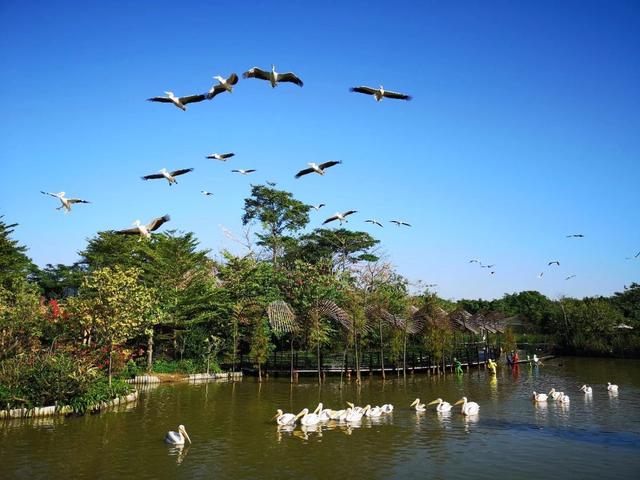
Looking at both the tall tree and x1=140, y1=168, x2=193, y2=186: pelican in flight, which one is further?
the tall tree

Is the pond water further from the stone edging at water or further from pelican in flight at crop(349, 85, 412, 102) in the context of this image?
pelican in flight at crop(349, 85, 412, 102)

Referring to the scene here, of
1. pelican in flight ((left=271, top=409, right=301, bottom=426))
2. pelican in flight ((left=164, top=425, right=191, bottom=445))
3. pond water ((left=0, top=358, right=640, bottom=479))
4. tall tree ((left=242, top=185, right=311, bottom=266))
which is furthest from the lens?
tall tree ((left=242, top=185, right=311, bottom=266))

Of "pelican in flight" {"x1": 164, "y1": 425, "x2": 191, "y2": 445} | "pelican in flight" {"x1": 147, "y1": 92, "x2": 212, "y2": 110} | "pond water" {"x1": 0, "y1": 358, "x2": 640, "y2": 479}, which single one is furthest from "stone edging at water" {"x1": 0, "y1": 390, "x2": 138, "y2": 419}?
"pelican in flight" {"x1": 147, "y1": 92, "x2": 212, "y2": 110}

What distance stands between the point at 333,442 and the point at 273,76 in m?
9.35

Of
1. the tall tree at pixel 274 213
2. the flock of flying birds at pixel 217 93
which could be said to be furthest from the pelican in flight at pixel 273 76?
the tall tree at pixel 274 213

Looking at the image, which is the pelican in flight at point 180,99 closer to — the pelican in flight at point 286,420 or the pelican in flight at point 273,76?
the pelican in flight at point 273,76

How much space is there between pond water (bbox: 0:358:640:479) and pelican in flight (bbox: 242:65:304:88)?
9067 mm

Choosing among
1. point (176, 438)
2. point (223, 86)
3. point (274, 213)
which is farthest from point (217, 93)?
point (274, 213)

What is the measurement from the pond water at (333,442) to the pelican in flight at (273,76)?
9067mm

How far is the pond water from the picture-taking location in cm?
1074

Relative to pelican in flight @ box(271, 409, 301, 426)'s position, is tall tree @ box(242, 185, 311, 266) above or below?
above

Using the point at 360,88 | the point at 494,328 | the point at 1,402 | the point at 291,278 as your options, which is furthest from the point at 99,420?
the point at 494,328

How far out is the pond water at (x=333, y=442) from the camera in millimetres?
10742

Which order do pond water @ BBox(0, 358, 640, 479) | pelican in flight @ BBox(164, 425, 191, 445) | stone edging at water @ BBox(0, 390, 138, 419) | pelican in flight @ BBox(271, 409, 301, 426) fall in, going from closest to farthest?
pond water @ BBox(0, 358, 640, 479)
pelican in flight @ BBox(164, 425, 191, 445)
pelican in flight @ BBox(271, 409, 301, 426)
stone edging at water @ BBox(0, 390, 138, 419)
